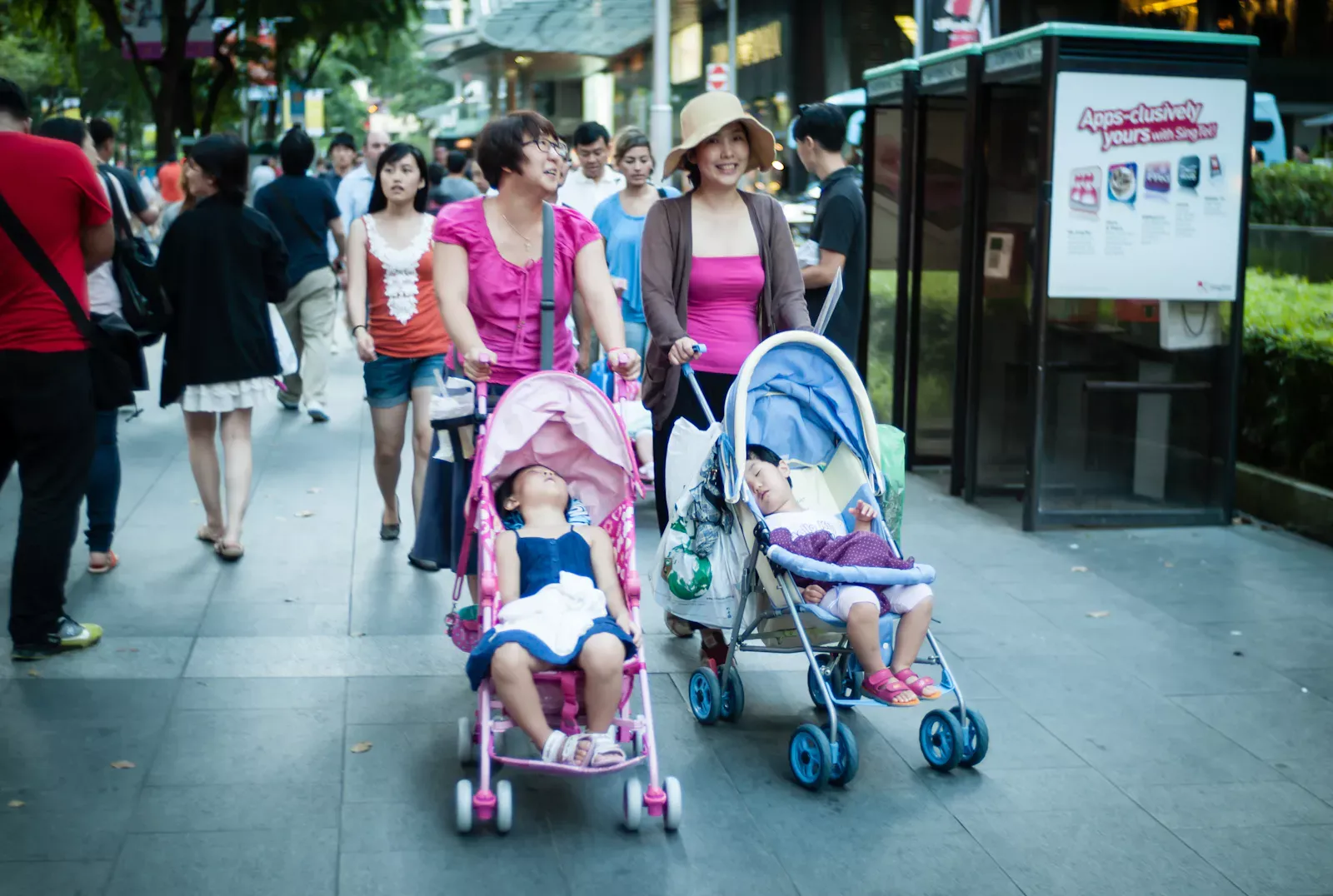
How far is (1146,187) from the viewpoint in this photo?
8.12 m

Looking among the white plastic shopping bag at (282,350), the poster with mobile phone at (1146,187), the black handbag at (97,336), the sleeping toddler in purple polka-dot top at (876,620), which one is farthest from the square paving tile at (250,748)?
the poster with mobile phone at (1146,187)

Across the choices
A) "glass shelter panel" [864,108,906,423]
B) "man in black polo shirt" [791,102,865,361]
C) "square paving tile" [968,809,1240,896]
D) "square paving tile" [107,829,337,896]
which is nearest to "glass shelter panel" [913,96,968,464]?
"glass shelter panel" [864,108,906,423]

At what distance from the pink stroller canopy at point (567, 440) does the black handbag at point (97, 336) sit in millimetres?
1792

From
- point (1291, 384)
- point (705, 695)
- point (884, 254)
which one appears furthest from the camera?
point (884, 254)

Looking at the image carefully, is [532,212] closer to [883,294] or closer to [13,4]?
[883,294]

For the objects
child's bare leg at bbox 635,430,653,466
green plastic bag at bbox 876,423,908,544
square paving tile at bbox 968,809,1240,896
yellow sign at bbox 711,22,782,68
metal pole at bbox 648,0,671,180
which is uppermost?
yellow sign at bbox 711,22,782,68

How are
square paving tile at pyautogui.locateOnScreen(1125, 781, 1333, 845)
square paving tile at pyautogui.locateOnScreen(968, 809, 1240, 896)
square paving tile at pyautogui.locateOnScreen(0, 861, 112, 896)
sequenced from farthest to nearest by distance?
square paving tile at pyautogui.locateOnScreen(1125, 781, 1333, 845) < square paving tile at pyautogui.locateOnScreen(968, 809, 1240, 896) < square paving tile at pyautogui.locateOnScreen(0, 861, 112, 896)

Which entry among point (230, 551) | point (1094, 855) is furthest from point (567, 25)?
point (1094, 855)

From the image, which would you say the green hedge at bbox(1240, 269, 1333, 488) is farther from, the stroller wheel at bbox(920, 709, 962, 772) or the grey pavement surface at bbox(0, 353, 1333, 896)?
the stroller wheel at bbox(920, 709, 962, 772)

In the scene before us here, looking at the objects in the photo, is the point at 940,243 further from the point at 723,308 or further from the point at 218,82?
the point at 218,82

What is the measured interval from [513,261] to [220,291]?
249cm

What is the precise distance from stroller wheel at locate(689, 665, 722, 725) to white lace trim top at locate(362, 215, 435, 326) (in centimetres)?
277


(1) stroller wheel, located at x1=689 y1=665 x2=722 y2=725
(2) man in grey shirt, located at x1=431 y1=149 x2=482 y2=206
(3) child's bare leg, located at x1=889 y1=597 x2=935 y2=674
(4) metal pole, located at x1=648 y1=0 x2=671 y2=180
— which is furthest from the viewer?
(4) metal pole, located at x1=648 y1=0 x2=671 y2=180

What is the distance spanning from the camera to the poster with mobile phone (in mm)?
7988
